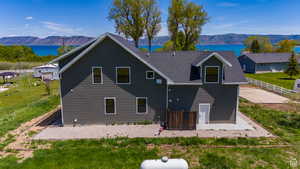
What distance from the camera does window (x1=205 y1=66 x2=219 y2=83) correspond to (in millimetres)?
12984

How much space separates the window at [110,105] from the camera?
13.2m

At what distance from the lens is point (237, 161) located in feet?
28.1

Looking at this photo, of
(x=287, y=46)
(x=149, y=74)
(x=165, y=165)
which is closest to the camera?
(x=165, y=165)

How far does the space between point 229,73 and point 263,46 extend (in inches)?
2647

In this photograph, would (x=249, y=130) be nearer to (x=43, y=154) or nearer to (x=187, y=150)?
(x=187, y=150)

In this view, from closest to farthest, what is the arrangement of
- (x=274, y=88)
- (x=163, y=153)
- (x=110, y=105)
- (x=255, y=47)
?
1. (x=163, y=153)
2. (x=110, y=105)
3. (x=274, y=88)
4. (x=255, y=47)

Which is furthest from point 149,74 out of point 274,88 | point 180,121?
point 274,88

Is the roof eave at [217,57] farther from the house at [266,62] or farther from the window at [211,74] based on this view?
the house at [266,62]

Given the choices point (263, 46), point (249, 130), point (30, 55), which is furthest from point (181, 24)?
point (30, 55)

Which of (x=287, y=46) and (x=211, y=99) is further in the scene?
(x=287, y=46)

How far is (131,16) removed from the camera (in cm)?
3253

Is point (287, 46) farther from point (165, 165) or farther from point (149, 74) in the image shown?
point (165, 165)

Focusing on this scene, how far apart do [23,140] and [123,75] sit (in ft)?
25.0

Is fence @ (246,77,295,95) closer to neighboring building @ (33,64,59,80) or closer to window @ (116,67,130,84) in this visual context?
window @ (116,67,130,84)
